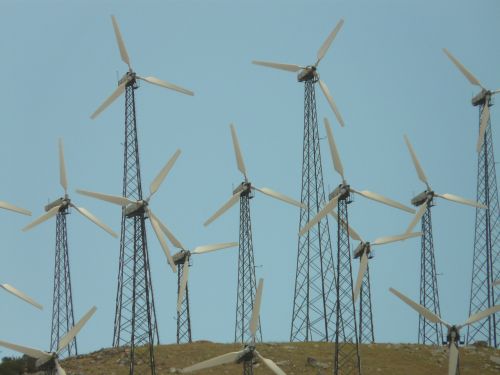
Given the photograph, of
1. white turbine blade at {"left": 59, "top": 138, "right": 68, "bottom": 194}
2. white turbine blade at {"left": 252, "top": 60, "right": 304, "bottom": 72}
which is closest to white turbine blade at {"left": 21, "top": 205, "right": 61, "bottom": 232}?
white turbine blade at {"left": 59, "top": 138, "right": 68, "bottom": 194}

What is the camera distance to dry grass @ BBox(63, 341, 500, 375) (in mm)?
86312

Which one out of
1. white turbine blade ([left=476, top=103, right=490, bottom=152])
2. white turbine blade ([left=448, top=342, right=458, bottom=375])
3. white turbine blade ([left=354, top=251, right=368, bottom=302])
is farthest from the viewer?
white turbine blade ([left=476, top=103, right=490, bottom=152])

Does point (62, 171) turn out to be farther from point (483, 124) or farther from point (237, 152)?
point (483, 124)

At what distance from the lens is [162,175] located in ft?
268

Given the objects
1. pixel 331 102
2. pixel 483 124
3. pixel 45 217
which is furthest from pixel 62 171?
pixel 483 124

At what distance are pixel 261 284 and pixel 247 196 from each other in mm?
27474

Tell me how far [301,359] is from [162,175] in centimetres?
2050

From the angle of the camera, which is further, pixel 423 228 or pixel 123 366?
pixel 423 228

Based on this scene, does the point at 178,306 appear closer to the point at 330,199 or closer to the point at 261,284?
the point at 330,199

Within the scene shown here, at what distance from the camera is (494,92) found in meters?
109

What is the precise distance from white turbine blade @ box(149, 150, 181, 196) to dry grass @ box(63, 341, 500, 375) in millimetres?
15526

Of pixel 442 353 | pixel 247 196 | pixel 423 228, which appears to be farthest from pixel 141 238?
pixel 423 228

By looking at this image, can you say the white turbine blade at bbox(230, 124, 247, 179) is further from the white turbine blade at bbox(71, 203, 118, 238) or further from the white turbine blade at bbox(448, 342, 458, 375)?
the white turbine blade at bbox(448, 342, 458, 375)

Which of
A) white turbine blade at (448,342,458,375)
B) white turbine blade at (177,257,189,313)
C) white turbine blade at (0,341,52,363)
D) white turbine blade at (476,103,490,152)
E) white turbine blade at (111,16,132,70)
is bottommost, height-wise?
white turbine blade at (448,342,458,375)
